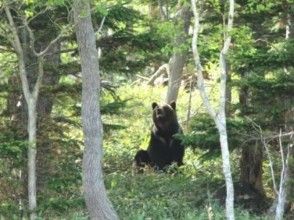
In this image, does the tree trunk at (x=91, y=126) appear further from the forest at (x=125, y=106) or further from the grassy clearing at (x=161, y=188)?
the grassy clearing at (x=161, y=188)

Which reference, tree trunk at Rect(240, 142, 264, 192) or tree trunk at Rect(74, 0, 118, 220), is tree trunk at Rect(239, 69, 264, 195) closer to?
tree trunk at Rect(240, 142, 264, 192)

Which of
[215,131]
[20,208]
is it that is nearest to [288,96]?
[215,131]

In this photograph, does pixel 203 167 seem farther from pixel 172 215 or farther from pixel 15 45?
pixel 15 45

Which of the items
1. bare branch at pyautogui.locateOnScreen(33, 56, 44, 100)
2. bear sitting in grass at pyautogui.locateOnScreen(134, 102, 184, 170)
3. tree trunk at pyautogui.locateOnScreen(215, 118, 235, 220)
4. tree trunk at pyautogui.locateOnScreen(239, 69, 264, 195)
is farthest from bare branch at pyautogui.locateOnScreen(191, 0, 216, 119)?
bear sitting in grass at pyautogui.locateOnScreen(134, 102, 184, 170)

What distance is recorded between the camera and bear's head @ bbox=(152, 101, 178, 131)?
58.4 ft

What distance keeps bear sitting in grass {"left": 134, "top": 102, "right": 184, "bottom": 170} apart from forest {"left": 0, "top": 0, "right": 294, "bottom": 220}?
298 centimetres

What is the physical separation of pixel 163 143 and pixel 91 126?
26.0ft

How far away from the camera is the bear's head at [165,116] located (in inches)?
701

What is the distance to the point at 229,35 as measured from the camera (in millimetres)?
9539

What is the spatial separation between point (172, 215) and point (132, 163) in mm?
6301

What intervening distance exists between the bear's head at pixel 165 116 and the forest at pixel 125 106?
341cm

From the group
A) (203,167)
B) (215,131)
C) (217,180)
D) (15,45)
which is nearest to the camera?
(15,45)

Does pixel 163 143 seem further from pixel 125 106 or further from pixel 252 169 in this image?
pixel 125 106

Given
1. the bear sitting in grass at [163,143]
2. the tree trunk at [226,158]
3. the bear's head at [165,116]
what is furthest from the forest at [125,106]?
the bear's head at [165,116]
